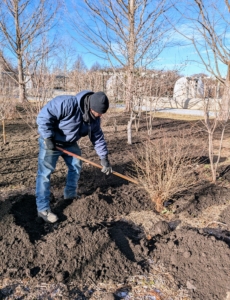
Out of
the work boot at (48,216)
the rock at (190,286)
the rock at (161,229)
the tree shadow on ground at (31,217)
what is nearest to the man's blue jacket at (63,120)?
→ the work boot at (48,216)

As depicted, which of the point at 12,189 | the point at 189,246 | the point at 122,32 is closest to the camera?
the point at 189,246

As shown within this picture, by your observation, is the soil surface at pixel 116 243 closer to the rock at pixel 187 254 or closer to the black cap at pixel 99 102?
the rock at pixel 187 254

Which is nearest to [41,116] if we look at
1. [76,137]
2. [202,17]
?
[76,137]

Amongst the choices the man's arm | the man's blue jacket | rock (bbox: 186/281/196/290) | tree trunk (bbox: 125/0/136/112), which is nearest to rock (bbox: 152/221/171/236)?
rock (bbox: 186/281/196/290)

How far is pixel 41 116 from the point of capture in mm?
2908

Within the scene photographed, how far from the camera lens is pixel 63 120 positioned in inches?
117

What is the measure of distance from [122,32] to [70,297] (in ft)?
26.7

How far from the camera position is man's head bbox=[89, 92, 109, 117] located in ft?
9.21

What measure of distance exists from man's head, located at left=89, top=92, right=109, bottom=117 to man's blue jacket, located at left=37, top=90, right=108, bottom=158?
16 cm

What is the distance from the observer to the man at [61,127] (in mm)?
2881

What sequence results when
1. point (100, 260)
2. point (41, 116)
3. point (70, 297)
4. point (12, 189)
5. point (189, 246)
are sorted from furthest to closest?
point (12, 189) < point (41, 116) < point (189, 246) < point (100, 260) < point (70, 297)

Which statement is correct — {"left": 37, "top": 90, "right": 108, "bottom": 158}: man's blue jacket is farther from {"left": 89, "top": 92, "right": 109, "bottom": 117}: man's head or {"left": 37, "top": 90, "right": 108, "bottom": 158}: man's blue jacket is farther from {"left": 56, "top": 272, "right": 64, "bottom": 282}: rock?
{"left": 56, "top": 272, "right": 64, "bottom": 282}: rock

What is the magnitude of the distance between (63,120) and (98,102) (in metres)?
0.46

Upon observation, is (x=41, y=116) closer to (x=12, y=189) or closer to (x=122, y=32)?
(x=12, y=189)
